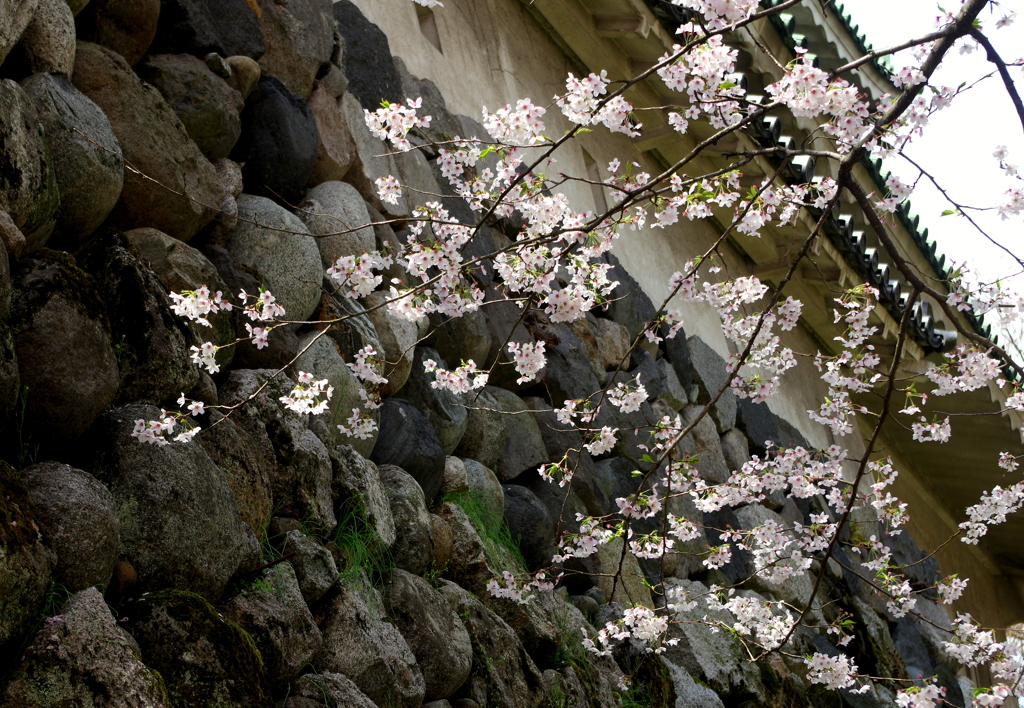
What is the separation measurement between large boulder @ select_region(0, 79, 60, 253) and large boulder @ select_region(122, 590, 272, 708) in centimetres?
102

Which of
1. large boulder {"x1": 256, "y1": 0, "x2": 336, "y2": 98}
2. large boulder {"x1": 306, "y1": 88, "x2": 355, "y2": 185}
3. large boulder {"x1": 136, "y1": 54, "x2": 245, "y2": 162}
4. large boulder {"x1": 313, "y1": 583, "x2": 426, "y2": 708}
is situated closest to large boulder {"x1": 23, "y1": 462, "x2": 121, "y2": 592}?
large boulder {"x1": 313, "y1": 583, "x2": 426, "y2": 708}

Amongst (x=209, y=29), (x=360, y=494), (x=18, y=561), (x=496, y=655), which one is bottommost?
(x=496, y=655)

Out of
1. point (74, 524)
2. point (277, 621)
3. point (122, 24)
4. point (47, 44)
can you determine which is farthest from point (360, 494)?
point (122, 24)

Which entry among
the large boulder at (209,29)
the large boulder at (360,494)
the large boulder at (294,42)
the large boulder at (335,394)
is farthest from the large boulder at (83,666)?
the large boulder at (294,42)

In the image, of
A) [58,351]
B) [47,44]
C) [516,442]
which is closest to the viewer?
[58,351]

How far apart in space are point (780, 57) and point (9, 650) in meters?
6.54

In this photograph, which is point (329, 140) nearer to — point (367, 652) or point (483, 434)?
point (483, 434)

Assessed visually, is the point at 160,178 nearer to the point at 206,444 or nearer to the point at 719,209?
the point at 206,444

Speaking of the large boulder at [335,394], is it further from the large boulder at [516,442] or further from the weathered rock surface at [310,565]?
the large boulder at [516,442]

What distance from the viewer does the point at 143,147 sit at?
117 inches

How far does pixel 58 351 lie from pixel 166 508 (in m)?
0.46

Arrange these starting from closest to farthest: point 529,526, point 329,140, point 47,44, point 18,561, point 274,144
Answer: point 18,561
point 47,44
point 274,144
point 329,140
point 529,526

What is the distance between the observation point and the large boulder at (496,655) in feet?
10.5

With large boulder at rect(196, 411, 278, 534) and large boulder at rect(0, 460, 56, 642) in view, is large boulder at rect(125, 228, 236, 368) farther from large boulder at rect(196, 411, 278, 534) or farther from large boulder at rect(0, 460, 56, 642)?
large boulder at rect(0, 460, 56, 642)
